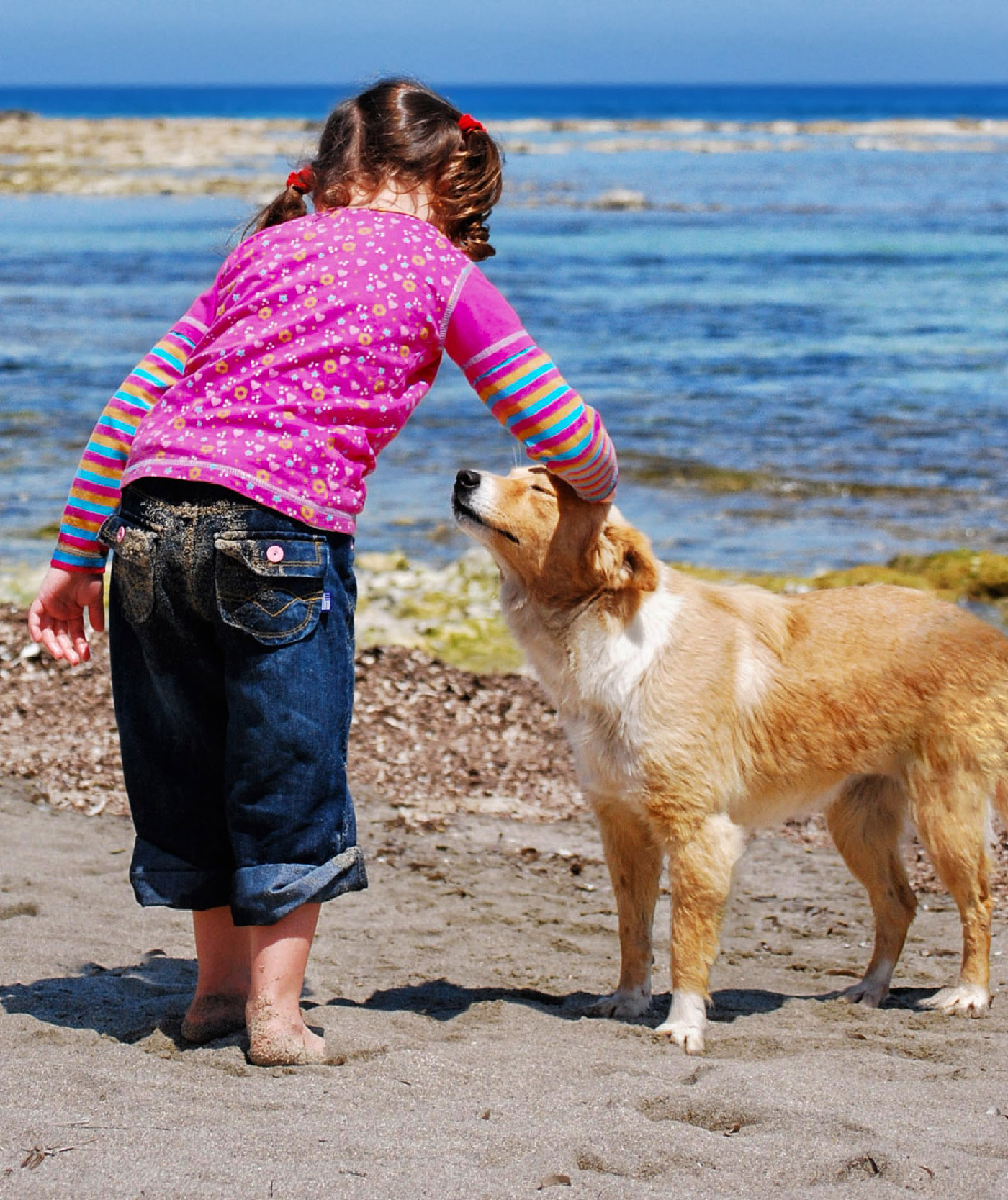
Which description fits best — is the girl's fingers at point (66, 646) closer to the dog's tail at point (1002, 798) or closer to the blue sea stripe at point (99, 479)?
the blue sea stripe at point (99, 479)

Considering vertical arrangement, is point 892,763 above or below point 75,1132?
above

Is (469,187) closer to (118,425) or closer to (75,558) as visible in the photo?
(118,425)

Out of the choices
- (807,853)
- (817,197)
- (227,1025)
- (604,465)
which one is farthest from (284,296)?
(817,197)

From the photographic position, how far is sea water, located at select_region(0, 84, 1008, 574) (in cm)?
1140

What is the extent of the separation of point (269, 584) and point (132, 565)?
36 centimetres

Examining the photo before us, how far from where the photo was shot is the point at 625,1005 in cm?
434

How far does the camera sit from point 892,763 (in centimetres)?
435

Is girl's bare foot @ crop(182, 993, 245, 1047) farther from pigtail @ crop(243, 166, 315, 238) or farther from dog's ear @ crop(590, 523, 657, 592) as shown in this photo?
pigtail @ crop(243, 166, 315, 238)

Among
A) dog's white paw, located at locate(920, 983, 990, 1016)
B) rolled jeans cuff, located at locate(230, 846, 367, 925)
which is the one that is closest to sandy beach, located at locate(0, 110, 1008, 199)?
dog's white paw, located at locate(920, 983, 990, 1016)

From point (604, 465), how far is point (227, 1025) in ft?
5.90

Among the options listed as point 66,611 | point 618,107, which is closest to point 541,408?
point 66,611

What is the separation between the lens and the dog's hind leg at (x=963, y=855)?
170 inches

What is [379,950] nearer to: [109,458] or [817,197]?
[109,458]

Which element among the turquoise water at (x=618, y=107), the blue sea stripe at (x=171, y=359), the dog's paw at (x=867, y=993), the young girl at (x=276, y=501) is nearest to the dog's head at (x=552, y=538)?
the young girl at (x=276, y=501)
